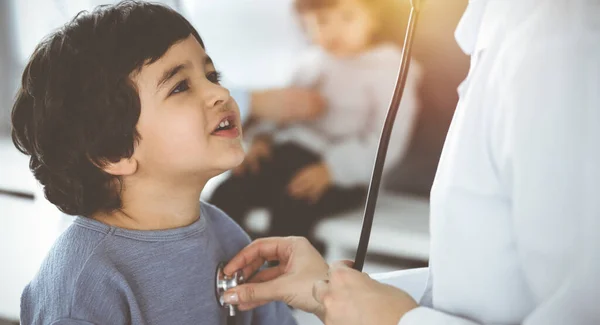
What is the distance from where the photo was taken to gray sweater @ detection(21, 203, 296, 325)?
2.60ft

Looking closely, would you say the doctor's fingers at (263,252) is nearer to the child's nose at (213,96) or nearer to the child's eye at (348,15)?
the child's nose at (213,96)

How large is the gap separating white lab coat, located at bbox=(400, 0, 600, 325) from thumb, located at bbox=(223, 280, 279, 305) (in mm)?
313

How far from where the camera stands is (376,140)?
6.54 ft

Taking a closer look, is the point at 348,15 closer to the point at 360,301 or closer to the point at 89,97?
the point at 89,97

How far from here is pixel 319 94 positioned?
211cm

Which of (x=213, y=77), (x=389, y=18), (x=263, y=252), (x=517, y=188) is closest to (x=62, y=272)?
(x=263, y=252)

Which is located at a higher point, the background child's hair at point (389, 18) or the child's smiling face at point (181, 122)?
the background child's hair at point (389, 18)

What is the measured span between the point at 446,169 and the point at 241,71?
1.61m

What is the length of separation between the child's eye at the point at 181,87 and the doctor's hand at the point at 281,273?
285 millimetres

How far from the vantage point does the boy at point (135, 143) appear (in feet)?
2.92

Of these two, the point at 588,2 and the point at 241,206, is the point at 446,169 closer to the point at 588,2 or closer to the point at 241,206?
the point at 588,2

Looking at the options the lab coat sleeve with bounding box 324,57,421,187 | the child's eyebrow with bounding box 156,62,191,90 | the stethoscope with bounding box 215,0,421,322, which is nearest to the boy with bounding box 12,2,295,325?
the child's eyebrow with bounding box 156,62,191,90

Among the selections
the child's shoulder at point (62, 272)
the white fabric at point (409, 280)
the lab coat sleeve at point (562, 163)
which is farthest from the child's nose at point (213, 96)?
the lab coat sleeve at point (562, 163)

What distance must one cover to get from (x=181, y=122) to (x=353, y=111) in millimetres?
1196
